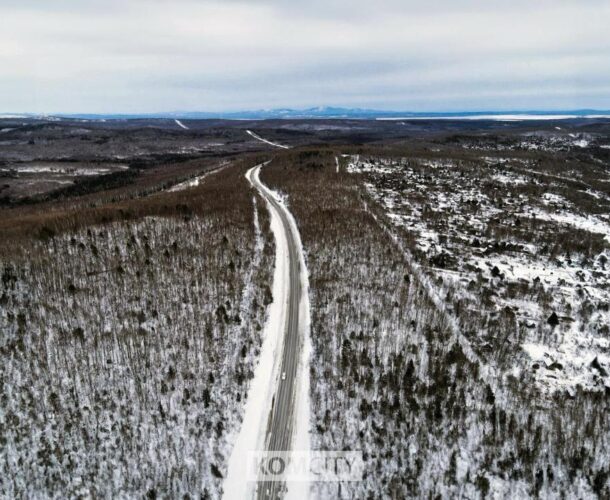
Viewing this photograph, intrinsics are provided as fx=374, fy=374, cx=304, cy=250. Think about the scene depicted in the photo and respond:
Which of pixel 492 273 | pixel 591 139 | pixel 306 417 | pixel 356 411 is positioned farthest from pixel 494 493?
pixel 591 139

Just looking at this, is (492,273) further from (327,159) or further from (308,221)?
(327,159)

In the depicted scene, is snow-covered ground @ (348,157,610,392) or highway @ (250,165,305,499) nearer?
highway @ (250,165,305,499)

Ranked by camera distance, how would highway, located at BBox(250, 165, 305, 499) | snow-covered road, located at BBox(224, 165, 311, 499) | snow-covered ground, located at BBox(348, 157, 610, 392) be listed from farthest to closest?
snow-covered ground, located at BBox(348, 157, 610, 392), highway, located at BBox(250, 165, 305, 499), snow-covered road, located at BBox(224, 165, 311, 499)

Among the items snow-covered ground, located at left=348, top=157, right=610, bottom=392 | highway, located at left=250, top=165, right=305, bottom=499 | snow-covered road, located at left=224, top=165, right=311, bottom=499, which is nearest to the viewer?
snow-covered road, located at left=224, top=165, right=311, bottom=499

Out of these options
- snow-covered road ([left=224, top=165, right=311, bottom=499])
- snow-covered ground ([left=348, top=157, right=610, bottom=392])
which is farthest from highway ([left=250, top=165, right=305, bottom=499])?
snow-covered ground ([left=348, top=157, right=610, bottom=392])

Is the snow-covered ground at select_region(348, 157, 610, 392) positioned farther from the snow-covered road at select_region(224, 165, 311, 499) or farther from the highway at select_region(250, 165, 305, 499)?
the highway at select_region(250, 165, 305, 499)

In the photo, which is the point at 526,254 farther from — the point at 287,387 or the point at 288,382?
the point at 287,387

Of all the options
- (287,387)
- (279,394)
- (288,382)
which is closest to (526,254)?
(288,382)

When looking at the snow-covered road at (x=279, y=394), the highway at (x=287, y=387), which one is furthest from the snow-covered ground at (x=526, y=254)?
the highway at (x=287, y=387)

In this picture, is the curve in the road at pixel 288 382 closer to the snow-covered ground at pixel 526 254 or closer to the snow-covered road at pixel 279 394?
the snow-covered road at pixel 279 394

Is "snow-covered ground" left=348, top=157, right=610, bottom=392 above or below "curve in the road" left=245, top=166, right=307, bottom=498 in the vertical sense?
above

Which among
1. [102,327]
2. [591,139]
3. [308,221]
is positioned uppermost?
[591,139]
